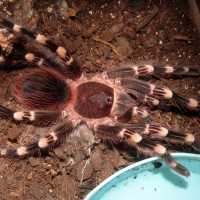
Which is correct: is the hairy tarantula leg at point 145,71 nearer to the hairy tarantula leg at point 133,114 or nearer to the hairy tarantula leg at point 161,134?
the hairy tarantula leg at point 133,114

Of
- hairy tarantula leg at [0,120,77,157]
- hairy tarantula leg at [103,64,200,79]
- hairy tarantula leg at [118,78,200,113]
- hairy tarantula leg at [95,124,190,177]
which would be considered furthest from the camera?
hairy tarantula leg at [103,64,200,79]

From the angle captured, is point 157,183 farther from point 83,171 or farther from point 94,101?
point 94,101

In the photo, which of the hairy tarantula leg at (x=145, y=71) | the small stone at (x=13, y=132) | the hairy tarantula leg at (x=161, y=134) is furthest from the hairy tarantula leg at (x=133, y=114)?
the small stone at (x=13, y=132)

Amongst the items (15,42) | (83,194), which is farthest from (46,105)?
(83,194)

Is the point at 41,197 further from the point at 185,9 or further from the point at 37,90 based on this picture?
the point at 185,9

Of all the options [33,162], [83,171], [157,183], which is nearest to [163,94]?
[157,183]

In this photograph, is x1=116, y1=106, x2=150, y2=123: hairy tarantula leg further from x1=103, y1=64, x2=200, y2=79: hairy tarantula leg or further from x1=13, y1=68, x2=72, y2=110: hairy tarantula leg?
x1=13, y1=68, x2=72, y2=110: hairy tarantula leg

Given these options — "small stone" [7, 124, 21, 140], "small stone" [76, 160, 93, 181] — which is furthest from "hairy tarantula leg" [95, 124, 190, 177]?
"small stone" [7, 124, 21, 140]
